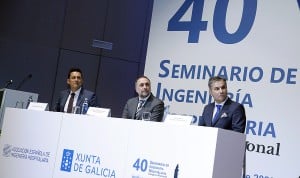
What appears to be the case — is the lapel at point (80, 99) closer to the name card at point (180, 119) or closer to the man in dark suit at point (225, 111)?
the man in dark suit at point (225, 111)

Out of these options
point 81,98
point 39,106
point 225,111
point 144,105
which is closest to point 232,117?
point 225,111

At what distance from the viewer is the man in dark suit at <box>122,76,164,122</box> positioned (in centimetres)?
504

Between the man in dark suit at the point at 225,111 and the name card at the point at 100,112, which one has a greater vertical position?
the man in dark suit at the point at 225,111

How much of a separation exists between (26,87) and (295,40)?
177 inches

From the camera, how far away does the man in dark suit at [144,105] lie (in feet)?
16.5

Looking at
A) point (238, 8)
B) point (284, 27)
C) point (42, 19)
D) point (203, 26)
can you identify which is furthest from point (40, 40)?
point (284, 27)

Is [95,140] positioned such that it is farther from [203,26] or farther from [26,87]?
[26,87]

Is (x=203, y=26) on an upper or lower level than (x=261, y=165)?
upper

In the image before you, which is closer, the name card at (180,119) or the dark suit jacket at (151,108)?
the name card at (180,119)

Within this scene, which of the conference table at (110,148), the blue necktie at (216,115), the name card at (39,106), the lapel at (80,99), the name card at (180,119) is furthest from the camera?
the lapel at (80,99)

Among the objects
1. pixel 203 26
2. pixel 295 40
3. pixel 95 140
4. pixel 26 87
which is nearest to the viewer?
pixel 95 140

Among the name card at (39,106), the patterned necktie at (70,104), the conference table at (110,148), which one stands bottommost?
the conference table at (110,148)

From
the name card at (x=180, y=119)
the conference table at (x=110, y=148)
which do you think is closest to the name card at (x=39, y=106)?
the conference table at (x=110, y=148)

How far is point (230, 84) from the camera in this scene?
6.35m
